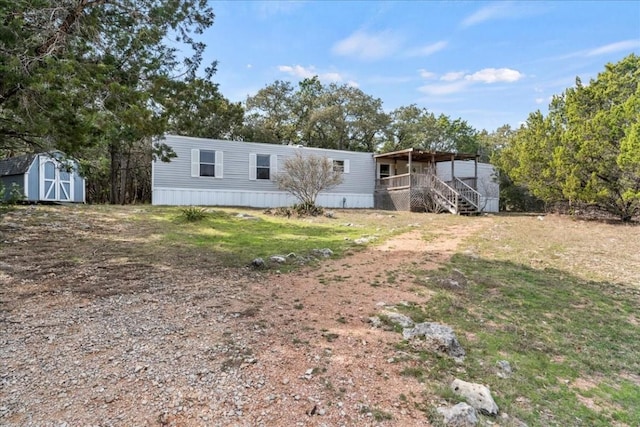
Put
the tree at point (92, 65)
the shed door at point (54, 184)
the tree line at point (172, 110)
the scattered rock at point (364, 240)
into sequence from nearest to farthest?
the tree at point (92, 65) → the tree line at point (172, 110) → the scattered rock at point (364, 240) → the shed door at point (54, 184)

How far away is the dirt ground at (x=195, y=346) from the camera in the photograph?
2025mm

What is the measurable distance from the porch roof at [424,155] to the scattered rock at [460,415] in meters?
13.9

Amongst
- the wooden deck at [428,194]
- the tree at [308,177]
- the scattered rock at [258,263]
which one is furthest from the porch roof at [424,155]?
the scattered rock at [258,263]

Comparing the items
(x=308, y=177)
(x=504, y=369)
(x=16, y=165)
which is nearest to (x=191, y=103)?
(x=504, y=369)

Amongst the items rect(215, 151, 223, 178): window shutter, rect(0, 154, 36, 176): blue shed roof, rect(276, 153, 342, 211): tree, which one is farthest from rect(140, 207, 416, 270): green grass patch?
rect(0, 154, 36, 176): blue shed roof

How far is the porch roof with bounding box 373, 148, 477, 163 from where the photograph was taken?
1577cm

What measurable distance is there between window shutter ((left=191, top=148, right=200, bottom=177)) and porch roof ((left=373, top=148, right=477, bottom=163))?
8259mm

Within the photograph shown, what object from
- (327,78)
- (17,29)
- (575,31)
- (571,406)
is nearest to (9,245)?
(17,29)

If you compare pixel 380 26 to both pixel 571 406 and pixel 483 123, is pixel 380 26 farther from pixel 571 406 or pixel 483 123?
pixel 483 123

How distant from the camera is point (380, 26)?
1079cm

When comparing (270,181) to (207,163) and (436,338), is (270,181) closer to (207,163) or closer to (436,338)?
(207,163)

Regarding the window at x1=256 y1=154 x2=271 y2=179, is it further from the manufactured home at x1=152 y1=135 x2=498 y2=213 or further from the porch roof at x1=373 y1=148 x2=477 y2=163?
the porch roof at x1=373 y1=148 x2=477 y2=163

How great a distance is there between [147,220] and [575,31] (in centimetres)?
1266

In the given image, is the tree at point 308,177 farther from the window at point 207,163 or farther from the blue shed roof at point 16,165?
the blue shed roof at point 16,165
